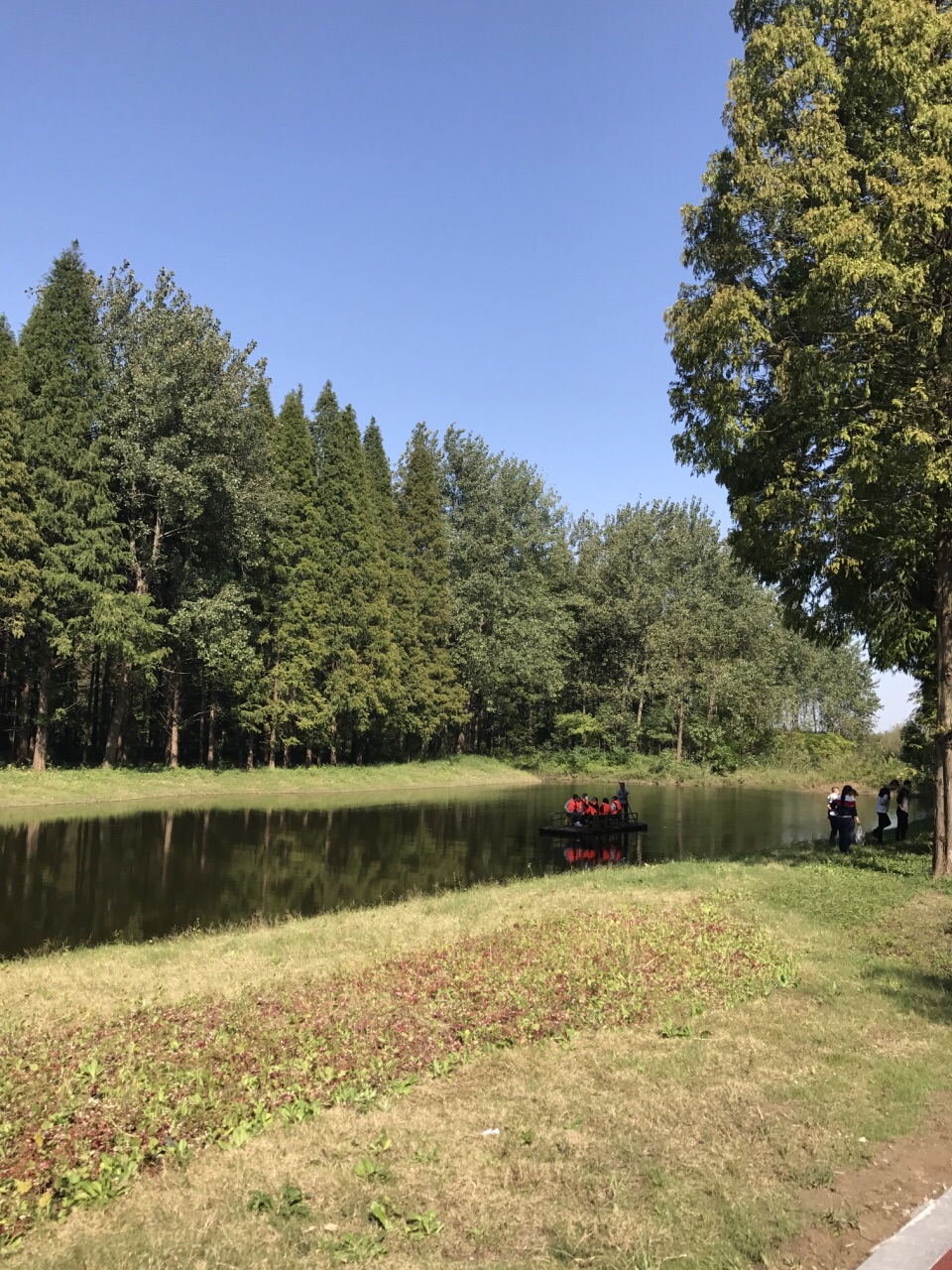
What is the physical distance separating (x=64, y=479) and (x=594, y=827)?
2512 centimetres

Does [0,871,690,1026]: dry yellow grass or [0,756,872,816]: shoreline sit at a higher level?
[0,871,690,1026]: dry yellow grass

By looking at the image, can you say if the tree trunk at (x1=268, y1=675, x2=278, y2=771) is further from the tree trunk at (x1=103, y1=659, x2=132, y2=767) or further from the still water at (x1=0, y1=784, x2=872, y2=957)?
the still water at (x1=0, y1=784, x2=872, y2=957)

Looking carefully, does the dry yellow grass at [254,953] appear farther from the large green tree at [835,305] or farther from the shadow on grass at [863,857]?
the large green tree at [835,305]

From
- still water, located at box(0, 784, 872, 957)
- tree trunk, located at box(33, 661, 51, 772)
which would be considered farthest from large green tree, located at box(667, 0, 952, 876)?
tree trunk, located at box(33, 661, 51, 772)

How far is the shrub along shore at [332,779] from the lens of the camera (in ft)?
105

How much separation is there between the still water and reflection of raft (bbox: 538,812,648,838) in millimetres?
699

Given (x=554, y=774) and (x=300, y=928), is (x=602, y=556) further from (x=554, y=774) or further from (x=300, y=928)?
(x=300, y=928)

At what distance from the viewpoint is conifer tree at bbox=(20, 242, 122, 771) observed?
33531mm

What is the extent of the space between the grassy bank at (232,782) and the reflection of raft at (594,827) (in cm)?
1484

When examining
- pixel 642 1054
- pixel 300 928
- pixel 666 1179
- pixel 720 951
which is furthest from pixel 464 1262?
pixel 300 928

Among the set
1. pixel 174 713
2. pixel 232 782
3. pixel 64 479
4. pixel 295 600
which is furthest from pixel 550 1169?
pixel 295 600

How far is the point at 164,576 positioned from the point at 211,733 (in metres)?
8.31

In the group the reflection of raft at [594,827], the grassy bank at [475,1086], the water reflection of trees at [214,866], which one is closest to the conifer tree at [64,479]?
the water reflection of trees at [214,866]

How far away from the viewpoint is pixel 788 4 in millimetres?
15875
